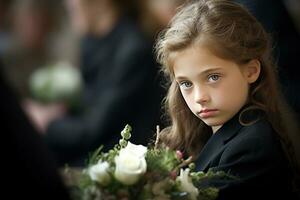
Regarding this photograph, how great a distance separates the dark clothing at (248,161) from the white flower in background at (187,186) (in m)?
0.06

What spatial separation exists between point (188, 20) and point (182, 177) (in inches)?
15.7

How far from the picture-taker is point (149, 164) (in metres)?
1.84

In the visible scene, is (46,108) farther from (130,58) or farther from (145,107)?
(145,107)

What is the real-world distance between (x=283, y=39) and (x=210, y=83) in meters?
0.75

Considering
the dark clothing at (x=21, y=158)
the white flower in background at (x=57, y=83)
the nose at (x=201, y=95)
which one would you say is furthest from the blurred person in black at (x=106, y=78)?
the dark clothing at (x=21, y=158)

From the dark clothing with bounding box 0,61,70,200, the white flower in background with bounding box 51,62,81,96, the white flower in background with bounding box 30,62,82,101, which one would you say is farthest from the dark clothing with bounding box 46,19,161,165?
the dark clothing with bounding box 0,61,70,200

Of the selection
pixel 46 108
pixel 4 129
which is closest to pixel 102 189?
pixel 4 129

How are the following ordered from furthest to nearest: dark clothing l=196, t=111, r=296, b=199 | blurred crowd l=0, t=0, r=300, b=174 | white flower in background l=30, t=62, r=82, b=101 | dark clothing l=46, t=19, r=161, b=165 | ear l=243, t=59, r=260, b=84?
white flower in background l=30, t=62, r=82, b=101 → dark clothing l=46, t=19, r=161, b=165 → blurred crowd l=0, t=0, r=300, b=174 → ear l=243, t=59, r=260, b=84 → dark clothing l=196, t=111, r=296, b=199

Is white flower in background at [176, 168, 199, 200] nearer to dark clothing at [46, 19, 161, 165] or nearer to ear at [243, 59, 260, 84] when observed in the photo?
ear at [243, 59, 260, 84]

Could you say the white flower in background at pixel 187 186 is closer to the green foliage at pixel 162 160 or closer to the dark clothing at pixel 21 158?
the green foliage at pixel 162 160

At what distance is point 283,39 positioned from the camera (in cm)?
266

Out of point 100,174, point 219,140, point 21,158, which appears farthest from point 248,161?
point 21,158

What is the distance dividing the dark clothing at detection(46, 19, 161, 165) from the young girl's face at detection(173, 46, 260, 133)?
0.99 metres

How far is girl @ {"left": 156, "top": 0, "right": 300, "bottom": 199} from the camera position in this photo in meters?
1.96
